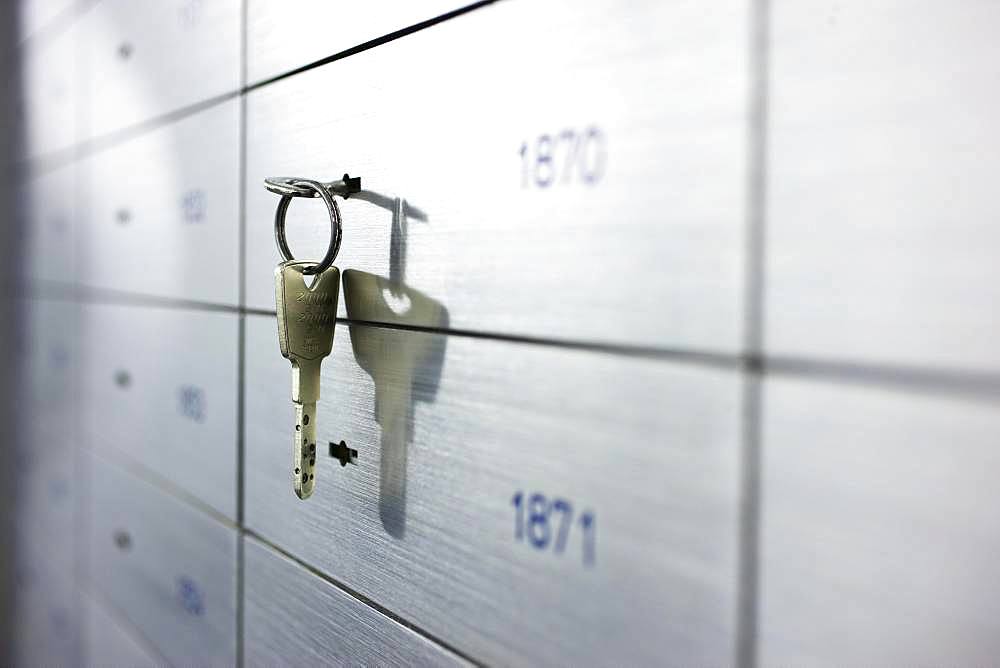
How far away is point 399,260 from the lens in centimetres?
73

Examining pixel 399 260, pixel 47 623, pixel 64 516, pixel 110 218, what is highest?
pixel 110 218

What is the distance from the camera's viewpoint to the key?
2.39 feet

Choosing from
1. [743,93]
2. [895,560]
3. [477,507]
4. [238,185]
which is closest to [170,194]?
[238,185]

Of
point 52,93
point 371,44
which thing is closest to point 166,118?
point 371,44

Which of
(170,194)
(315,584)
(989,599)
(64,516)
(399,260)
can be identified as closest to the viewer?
(989,599)

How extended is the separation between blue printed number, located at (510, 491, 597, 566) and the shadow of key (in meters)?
0.15

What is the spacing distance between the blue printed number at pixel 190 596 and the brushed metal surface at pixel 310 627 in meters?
0.14

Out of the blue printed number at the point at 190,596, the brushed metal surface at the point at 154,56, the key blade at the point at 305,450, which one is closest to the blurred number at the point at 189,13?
the brushed metal surface at the point at 154,56

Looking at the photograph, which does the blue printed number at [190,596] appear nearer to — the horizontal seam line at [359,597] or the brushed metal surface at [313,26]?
the horizontal seam line at [359,597]

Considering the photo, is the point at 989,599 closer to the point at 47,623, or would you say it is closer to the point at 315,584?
the point at 315,584

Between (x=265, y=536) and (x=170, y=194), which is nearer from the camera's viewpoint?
(x=265, y=536)

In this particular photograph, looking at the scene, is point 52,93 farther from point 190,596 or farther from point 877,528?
point 877,528

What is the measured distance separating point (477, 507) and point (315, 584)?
0.29 metres

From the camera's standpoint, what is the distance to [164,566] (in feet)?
3.75
